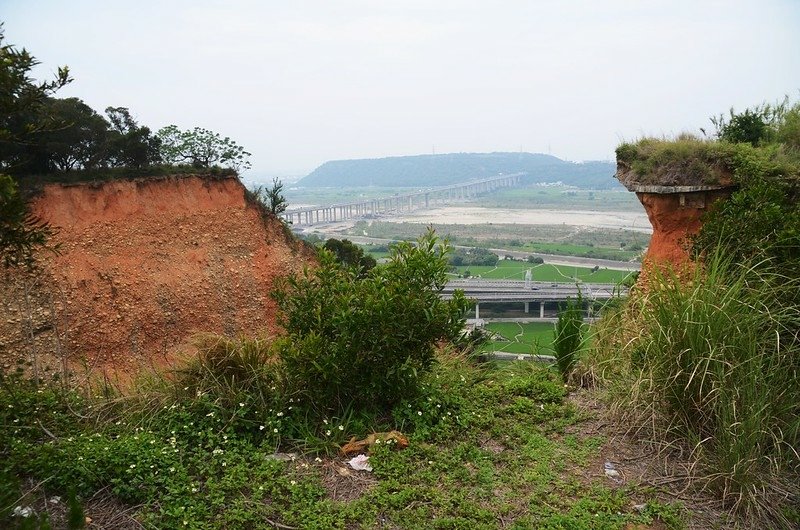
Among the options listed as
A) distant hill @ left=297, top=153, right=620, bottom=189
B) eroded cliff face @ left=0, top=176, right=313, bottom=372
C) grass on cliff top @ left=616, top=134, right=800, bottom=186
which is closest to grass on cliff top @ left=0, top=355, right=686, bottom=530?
grass on cliff top @ left=616, top=134, right=800, bottom=186

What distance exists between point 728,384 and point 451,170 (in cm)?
6087

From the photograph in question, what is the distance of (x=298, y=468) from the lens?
3777mm

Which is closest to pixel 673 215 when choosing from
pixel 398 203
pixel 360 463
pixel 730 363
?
pixel 730 363

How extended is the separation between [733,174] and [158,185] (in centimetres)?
1463

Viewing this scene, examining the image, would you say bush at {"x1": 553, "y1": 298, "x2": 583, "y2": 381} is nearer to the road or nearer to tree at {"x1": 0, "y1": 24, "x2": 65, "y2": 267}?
tree at {"x1": 0, "y1": 24, "x2": 65, "y2": 267}

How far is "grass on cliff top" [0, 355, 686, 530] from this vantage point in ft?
10.7

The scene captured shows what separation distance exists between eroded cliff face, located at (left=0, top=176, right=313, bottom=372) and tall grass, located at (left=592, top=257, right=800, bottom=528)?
11578 millimetres

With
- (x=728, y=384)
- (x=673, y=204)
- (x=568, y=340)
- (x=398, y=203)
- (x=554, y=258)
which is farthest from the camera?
(x=398, y=203)

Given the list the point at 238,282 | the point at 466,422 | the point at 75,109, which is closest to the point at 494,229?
the point at 238,282

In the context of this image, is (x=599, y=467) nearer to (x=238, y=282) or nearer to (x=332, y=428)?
(x=332, y=428)

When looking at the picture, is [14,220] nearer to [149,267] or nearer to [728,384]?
[728,384]

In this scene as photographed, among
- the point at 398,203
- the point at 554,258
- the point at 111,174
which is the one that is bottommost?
the point at 554,258

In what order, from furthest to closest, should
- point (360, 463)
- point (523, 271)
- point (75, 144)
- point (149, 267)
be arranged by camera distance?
1. point (523, 271)
2. point (149, 267)
3. point (75, 144)
4. point (360, 463)

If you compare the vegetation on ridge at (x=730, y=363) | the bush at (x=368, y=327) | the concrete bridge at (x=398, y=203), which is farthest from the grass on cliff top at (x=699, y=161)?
the concrete bridge at (x=398, y=203)
